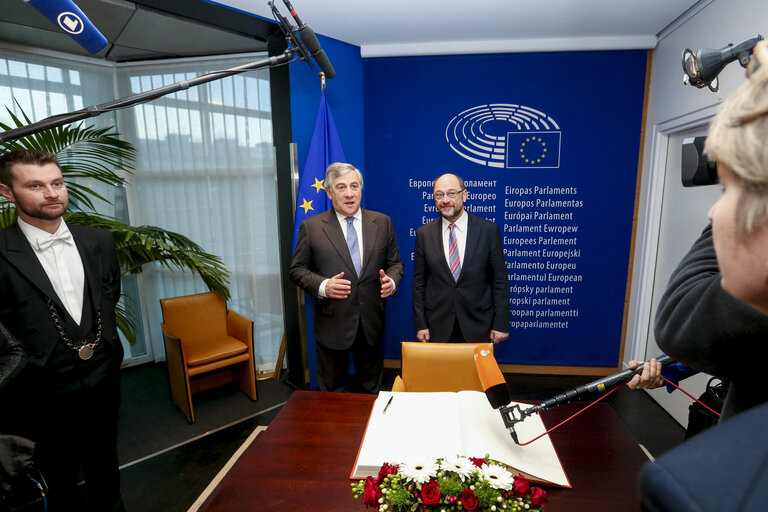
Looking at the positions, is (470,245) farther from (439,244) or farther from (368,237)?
(368,237)

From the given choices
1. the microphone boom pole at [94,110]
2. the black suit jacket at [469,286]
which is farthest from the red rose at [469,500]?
the black suit jacket at [469,286]

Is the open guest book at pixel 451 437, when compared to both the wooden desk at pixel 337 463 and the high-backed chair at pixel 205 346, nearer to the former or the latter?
the wooden desk at pixel 337 463

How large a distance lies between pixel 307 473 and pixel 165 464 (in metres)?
1.81

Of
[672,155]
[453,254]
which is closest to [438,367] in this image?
[453,254]

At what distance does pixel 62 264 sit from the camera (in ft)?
5.76

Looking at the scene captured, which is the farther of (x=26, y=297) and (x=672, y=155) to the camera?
(x=672, y=155)

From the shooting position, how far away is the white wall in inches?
91.3

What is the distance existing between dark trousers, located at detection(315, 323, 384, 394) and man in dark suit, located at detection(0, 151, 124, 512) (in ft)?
3.66

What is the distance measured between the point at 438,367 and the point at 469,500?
1.11 meters

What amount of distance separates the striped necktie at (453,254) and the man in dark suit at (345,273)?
36 cm

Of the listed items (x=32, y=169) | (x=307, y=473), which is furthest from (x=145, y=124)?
(x=307, y=473)

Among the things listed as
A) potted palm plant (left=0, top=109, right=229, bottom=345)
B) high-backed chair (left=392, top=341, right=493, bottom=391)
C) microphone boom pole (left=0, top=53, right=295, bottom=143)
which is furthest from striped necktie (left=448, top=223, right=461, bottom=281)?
potted palm plant (left=0, top=109, right=229, bottom=345)

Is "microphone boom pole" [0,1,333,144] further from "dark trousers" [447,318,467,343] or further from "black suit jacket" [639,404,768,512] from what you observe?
"dark trousers" [447,318,467,343]

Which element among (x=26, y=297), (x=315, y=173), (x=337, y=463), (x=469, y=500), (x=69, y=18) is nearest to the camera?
(x=469, y=500)
